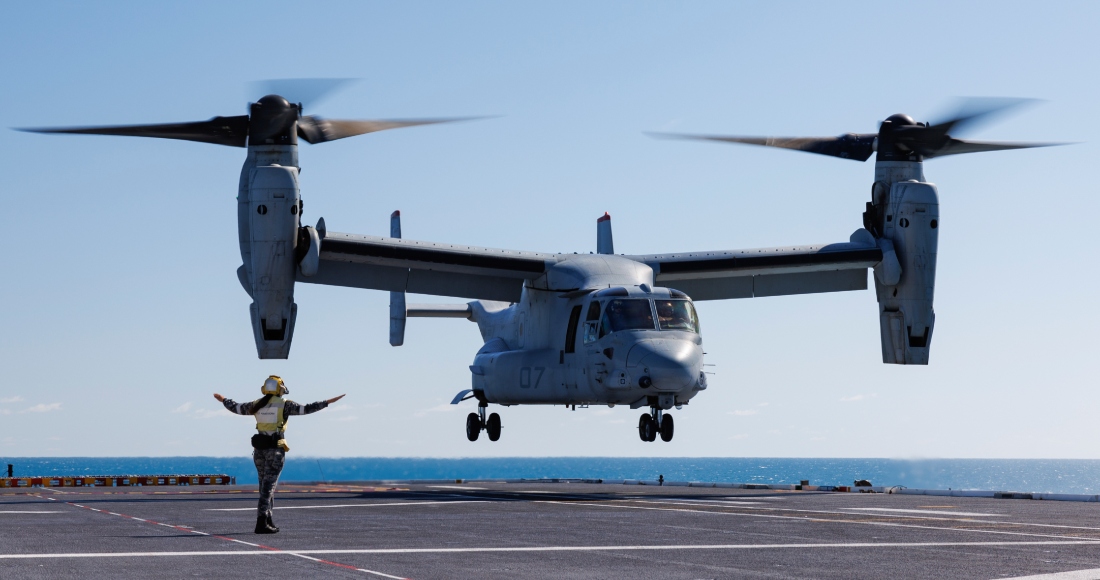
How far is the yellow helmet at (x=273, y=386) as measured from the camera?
14.6m

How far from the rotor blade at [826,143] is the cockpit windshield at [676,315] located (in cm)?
579

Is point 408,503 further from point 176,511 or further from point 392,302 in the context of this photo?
point 392,302

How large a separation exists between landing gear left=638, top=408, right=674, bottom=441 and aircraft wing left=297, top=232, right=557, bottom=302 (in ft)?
15.7

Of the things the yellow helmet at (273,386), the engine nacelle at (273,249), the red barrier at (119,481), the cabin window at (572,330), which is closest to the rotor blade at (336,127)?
the engine nacelle at (273,249)

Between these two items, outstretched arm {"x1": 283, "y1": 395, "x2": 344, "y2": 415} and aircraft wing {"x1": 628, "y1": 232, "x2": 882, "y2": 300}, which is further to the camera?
aircraft wing {"x1": 628, "y1": 232, "x2": 882, "y2": 300}

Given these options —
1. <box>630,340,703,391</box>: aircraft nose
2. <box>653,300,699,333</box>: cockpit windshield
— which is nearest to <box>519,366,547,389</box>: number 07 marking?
<box>653,300,699,333</box>: cockpit windshield

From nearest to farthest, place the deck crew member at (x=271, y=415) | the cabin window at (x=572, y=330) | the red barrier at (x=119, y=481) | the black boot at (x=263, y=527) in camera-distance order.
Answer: the black boot at (x=263, y=527), the deck crew member at (x=271, y=415), the cabin window at (x=572, y=330), the red barrier at (x=119, y=481)

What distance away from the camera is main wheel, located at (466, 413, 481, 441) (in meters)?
35.0

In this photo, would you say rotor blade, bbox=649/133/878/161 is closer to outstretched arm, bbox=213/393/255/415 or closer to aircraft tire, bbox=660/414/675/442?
aircraft tire, bbox=660/414/675/442

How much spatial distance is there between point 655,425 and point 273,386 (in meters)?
14.0

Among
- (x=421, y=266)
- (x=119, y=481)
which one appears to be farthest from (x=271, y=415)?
(x=119, y=481)

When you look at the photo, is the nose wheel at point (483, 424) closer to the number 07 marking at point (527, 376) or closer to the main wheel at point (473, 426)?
the main wheel at point (473, 426)

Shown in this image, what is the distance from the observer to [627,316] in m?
25.8

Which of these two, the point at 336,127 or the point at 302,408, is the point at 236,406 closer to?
the point at 302,408
